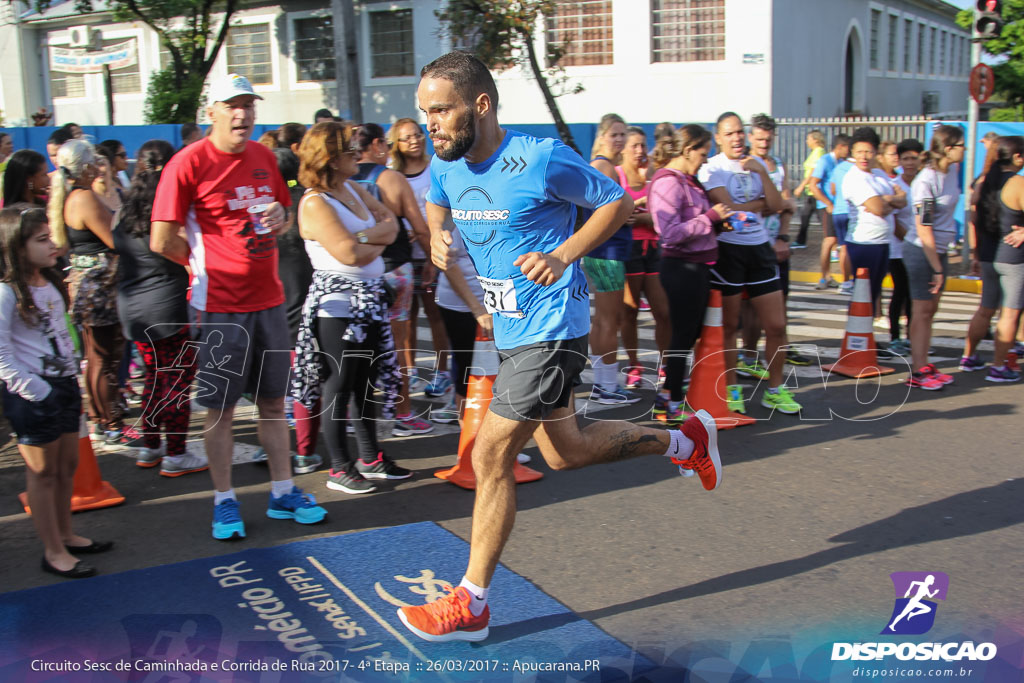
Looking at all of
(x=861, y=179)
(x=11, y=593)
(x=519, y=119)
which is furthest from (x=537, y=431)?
(x=519, y=119)

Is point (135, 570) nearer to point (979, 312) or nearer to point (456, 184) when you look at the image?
point (456, 184)

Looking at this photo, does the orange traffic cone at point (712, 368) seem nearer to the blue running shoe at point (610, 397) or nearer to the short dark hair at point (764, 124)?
the blue running shoe at point (610, 397)

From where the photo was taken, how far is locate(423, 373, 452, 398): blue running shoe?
7.86 metres

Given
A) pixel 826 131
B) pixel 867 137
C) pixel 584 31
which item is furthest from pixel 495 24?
pixel 867 137

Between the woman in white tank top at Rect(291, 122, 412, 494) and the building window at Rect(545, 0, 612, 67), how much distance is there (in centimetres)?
2196

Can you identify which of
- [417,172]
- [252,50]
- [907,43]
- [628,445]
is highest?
[907,43]

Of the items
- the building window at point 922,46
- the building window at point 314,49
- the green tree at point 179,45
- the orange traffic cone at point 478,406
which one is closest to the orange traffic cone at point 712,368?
the orange traffic cone at point 478,406

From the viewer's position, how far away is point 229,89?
4.73m

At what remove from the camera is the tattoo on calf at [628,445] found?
441 cm

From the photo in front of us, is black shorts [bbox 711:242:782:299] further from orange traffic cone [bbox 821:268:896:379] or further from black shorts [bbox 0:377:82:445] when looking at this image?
black shorts [bbox 0:377:82:445]

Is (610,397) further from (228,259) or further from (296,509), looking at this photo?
(228,259)

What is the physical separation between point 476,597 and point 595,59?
81.9ft

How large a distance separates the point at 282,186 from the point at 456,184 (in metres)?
1.48

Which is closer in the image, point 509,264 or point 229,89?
point 509,264
